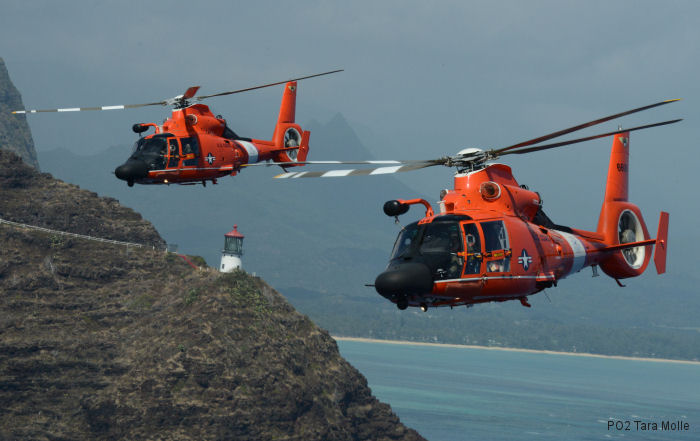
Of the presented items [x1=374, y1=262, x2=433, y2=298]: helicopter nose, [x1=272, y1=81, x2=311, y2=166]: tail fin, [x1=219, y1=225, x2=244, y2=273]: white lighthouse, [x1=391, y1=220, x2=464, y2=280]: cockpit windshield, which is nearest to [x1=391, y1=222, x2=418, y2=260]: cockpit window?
[x1=391, y1=220, x2=464, y2=280]: cockpit windshield

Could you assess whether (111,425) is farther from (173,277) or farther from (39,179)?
(39,179)

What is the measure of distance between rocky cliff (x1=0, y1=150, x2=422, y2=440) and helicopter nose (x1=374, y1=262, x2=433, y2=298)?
68.5 meters

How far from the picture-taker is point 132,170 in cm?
3672

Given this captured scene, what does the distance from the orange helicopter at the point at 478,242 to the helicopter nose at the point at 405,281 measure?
3 cm

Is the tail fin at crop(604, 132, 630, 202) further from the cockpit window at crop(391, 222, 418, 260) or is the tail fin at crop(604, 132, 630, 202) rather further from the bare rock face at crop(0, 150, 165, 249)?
the bare rock face at crop(0, 150, 165, 249)

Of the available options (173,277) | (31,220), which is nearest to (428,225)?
(173,277)

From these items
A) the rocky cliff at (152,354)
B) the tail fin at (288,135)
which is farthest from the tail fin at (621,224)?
the rocky cliff at (152,354)

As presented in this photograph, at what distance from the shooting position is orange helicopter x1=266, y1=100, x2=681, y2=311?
22.5m

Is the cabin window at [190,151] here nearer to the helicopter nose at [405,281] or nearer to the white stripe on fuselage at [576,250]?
the white stripe on fuselage at [576,250]

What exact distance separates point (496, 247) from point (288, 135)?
22706 mm

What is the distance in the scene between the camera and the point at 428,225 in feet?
78.6

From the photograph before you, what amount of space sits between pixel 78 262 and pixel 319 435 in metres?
39.2

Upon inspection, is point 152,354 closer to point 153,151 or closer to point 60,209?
point 60,209

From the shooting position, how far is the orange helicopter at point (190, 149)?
37875 mm
